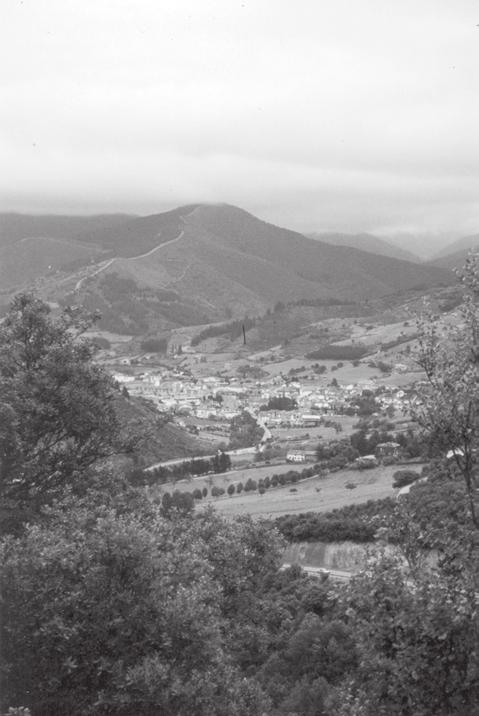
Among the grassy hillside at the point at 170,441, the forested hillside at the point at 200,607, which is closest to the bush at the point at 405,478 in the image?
the grassy hillside at the point at 170,441

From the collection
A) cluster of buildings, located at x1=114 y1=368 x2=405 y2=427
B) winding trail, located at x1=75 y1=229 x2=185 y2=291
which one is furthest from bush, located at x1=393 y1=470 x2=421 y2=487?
winding trail, located at x1=75 y1=229 x2=185 y2=291

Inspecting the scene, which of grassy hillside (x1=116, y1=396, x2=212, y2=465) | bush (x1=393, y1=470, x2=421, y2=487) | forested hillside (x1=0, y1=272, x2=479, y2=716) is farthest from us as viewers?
grassy hillside (x1=116, y1=396, x2=212, y2=465)

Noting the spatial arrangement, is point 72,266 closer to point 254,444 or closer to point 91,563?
point 254,444

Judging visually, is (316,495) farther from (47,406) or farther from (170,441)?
(47,406)

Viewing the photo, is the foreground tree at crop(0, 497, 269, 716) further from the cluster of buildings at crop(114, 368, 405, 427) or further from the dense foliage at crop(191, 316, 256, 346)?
the dense foliage at crop(191, 316, 256, 346)

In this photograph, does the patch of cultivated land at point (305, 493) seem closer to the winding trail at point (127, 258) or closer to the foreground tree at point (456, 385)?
the foreground tree at point (456, 385)
